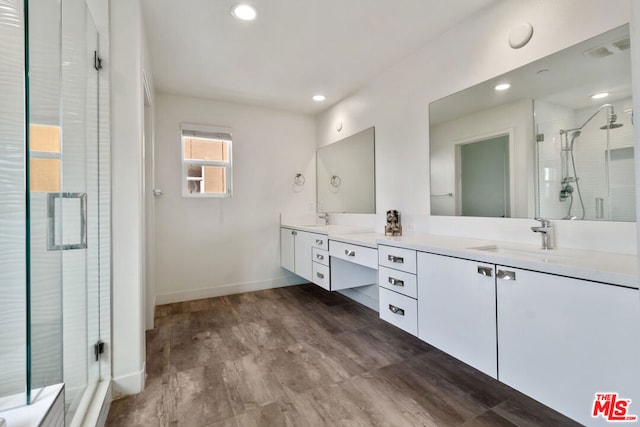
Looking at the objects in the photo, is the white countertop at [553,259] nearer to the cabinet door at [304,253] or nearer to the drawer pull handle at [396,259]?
the drawer pull handle at [396,259]

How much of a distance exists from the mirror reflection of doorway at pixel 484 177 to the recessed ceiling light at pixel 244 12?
5.78 ft

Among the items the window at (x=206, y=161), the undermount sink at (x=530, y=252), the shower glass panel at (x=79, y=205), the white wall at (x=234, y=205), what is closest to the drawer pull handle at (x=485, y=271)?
the undermount sink at (x=530, y=252)

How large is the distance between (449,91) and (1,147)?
252 cm

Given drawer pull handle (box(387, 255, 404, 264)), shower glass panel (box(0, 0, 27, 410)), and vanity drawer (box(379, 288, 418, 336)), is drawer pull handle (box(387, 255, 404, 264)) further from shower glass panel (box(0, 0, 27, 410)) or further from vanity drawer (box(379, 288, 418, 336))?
shower glass panel (box(0, 0, 27, 410))

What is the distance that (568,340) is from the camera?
1133 millimetres

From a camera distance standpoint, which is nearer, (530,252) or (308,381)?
(530,252)

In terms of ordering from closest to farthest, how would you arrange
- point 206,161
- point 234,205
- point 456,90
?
point 456,90 → point 206,161 → point 234,205

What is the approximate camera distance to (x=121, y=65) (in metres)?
1.71

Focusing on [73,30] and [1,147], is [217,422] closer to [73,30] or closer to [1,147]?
[1,147]

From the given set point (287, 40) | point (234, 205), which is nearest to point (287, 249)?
point (234, 205)

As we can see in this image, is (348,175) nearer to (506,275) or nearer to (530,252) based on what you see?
(530,252)

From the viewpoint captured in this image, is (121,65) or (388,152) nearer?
(121,65)

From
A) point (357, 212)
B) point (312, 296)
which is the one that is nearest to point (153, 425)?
point (312, 296)

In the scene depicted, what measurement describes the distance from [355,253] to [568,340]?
148cm
